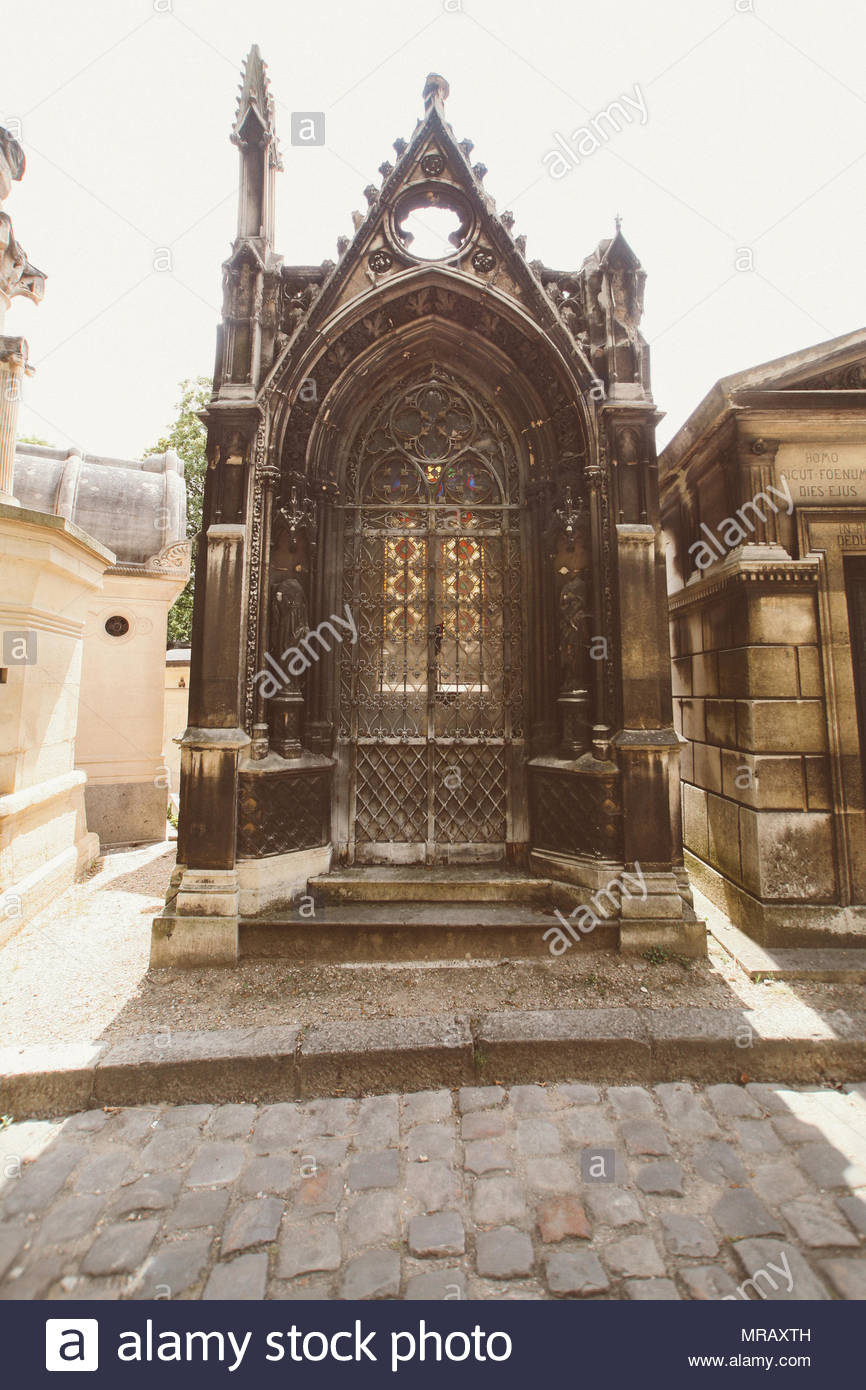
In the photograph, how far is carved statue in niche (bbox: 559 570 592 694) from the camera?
17.1ft

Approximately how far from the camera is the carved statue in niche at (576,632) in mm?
5207

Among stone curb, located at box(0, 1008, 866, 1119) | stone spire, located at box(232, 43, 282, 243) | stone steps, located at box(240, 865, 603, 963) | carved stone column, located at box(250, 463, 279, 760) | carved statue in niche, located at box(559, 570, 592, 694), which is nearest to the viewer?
stone curb, located at box(0, 1008, 866, 1119)

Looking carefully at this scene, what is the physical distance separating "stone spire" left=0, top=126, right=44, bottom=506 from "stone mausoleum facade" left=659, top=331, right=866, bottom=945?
21.4 ft

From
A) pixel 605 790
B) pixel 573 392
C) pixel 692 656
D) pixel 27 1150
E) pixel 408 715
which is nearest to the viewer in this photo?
pixel 27 1150

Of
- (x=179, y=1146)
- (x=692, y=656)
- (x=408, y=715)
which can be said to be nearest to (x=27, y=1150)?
(x=179, y=1146)

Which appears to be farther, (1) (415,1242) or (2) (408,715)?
(2) (408,715)

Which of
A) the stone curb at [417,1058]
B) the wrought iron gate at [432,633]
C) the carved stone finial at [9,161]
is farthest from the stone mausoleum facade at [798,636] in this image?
the carved stone finial at [9,161]

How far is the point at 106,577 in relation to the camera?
30.1 feet

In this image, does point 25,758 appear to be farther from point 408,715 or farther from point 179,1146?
point 179,1146

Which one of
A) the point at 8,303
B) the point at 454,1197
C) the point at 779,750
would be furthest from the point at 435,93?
the point at 454,1197

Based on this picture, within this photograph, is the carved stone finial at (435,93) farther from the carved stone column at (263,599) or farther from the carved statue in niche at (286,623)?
the carved statue in niche at (286,623)

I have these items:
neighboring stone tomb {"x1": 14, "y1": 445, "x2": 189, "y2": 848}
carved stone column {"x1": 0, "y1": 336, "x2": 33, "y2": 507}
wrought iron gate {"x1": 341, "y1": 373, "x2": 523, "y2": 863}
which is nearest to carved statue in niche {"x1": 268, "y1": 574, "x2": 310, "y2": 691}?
wrought iron gate {"x1": 341, "y1": 373, "x2": 523, "y2": 863}

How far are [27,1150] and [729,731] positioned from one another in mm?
5664

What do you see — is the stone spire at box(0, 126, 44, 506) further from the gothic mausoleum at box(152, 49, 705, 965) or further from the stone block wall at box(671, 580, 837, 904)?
the stone block wall at box(671, 580, 837, 904)
